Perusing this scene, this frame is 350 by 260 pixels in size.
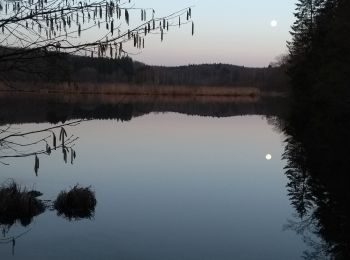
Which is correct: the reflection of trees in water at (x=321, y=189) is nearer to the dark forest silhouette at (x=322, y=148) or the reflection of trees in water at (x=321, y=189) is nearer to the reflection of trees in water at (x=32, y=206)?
the dark forest silhouette at (x=322, y=148)

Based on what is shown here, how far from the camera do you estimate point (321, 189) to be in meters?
15.5

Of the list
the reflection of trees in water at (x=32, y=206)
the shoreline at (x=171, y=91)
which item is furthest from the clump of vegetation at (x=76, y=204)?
the shoreline at (x=171, y=91)

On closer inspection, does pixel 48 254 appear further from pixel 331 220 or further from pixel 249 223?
pixel 331 220

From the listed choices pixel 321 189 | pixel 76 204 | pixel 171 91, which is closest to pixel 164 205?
pixel 76 204

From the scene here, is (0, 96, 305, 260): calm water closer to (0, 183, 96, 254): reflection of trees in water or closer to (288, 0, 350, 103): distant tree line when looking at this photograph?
(0, 183, 96, 254): reflection of trees in water

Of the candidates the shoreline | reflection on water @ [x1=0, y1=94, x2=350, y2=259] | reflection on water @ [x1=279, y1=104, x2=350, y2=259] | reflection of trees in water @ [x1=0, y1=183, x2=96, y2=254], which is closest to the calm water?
reflection on water @ [x1=0, y1=94, x2=350, y2=259]

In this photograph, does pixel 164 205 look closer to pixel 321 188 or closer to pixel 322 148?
pixel 321 188

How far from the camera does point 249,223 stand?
1189 cm

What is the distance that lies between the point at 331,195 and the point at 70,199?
7137mm

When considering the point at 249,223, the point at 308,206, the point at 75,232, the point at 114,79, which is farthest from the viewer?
the point at 114,79

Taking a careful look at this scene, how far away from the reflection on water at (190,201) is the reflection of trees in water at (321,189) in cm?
3

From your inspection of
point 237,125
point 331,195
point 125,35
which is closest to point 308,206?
point 331,195

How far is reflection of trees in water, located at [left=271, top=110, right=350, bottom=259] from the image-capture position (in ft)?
34.8

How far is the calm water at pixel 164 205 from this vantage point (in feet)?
32.1
